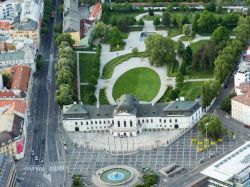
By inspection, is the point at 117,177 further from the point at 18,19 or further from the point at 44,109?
the point at 18,19

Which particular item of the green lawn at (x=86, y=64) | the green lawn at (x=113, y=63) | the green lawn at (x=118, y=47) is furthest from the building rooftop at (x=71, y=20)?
the green lawn at (x=113, y=63)

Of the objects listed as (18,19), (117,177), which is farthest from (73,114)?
(18,19)

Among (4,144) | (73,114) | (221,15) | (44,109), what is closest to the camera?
(4,144)

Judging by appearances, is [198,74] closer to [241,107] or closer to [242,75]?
[242,75]

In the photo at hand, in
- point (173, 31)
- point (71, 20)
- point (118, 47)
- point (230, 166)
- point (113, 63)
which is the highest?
point (71, 20)

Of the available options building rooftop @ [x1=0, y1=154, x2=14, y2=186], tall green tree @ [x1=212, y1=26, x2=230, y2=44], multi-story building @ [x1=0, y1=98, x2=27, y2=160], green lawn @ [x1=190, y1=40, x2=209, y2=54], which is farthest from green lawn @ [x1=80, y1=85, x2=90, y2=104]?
tall green tree @ [x1=212, y1=26, x2=230, y2=44]

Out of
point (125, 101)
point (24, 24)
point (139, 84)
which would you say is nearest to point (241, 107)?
point (125, 101)

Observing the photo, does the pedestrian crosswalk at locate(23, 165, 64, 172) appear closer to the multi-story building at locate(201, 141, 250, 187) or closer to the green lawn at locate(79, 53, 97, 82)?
the multi-story building at locate(201, 141, 250, 187)

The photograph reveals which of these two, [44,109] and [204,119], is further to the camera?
[44,109]
